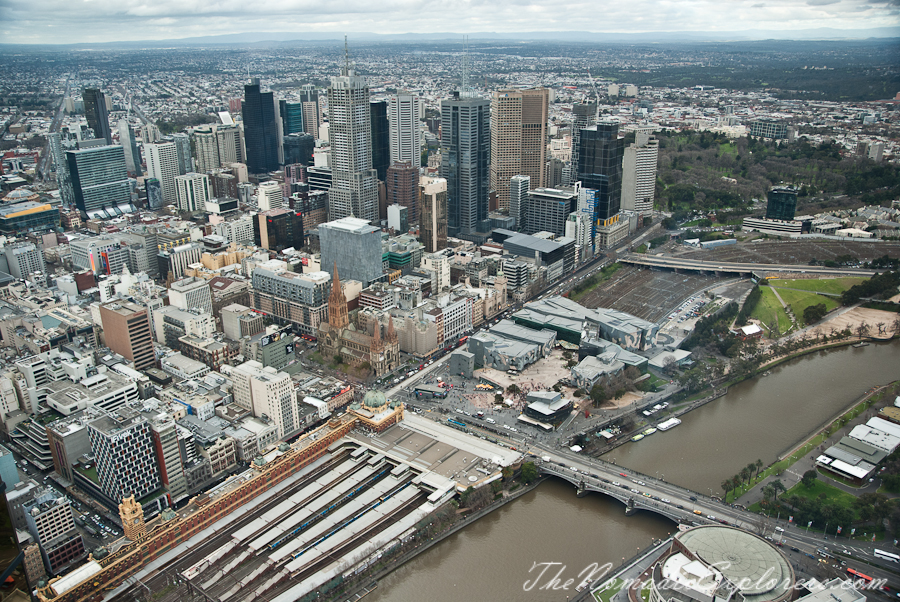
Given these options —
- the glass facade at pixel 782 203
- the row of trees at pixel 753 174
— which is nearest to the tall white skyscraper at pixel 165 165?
the row of trees at pixel 753 174

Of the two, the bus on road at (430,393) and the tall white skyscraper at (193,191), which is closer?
the bus on road at (430,393)

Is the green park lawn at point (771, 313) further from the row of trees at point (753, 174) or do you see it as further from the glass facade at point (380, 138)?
the glass facade at point (380, 138)

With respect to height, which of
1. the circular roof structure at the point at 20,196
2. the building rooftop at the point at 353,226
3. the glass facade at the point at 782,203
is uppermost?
the building rooftop at the point at 353,226

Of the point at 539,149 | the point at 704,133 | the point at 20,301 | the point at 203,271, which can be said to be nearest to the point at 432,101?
the point at 704,133

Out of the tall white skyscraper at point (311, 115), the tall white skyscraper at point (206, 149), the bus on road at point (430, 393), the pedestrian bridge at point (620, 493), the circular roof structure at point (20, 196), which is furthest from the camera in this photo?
the tall white skyscraper at point (311, 115)

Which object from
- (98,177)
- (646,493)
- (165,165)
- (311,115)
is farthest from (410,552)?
(311,115)

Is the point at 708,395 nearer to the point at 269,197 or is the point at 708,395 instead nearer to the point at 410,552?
the point at 410,552

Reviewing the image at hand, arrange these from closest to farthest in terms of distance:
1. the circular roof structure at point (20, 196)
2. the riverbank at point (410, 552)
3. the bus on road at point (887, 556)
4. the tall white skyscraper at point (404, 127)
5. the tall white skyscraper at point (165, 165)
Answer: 1. the riverbank at point (410, 552)
2. the bus on road at point (887, 556)
3. the circular roof structure at point (20, 196)
4. the tall white skyscraper at point (404, 127)
5. the tall white skyscraper at point (165, 165)

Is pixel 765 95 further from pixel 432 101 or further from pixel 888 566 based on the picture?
pixel 888 566
